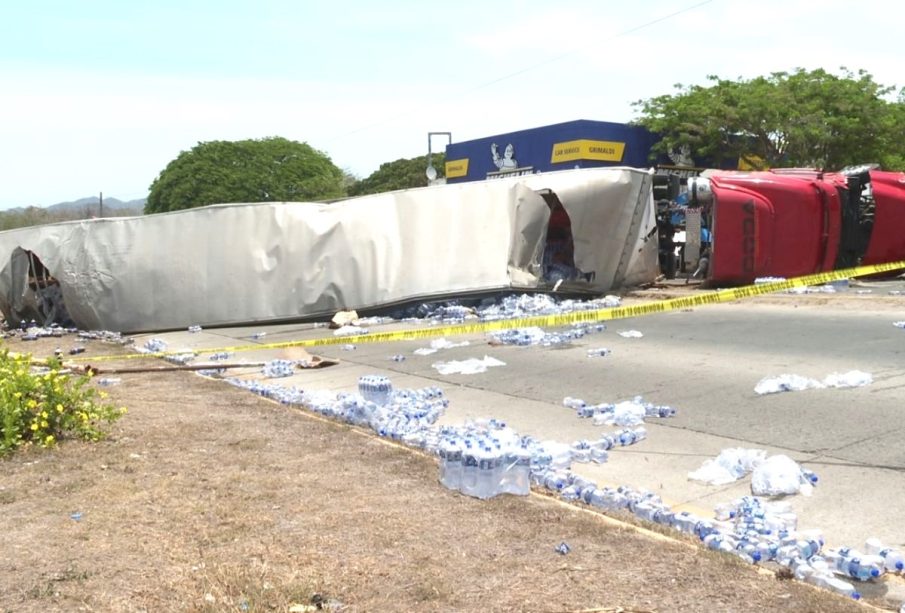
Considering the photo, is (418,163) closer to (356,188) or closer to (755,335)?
(356,188)

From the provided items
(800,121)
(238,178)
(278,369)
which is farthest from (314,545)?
(238,178)

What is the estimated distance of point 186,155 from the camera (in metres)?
67.8

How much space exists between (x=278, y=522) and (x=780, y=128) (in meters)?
32.6

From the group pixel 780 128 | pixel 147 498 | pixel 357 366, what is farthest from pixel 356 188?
pixel 147 498

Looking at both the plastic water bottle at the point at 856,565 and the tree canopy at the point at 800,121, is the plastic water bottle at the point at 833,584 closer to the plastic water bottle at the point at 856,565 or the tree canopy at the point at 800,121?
the plastic water bottle at the point at 856,565

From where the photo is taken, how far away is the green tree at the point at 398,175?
7212cm

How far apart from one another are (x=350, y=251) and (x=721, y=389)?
8.99m

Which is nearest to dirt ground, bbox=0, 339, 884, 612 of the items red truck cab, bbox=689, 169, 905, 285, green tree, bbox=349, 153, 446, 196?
red truck cab, bbox=689, 169, 905, 285

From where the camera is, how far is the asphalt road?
527 centimetres

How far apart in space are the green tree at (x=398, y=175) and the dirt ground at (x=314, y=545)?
65359 mm

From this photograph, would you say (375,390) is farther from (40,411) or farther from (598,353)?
(598,353)

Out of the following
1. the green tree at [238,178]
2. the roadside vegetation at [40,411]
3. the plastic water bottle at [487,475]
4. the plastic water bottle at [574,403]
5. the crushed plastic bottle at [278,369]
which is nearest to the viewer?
the plastic water bottle at [487,475]

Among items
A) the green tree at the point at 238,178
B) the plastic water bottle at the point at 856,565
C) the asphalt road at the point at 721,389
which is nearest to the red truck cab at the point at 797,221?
the asphalt road at the point at 721,389

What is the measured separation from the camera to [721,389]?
8203 millimetres
